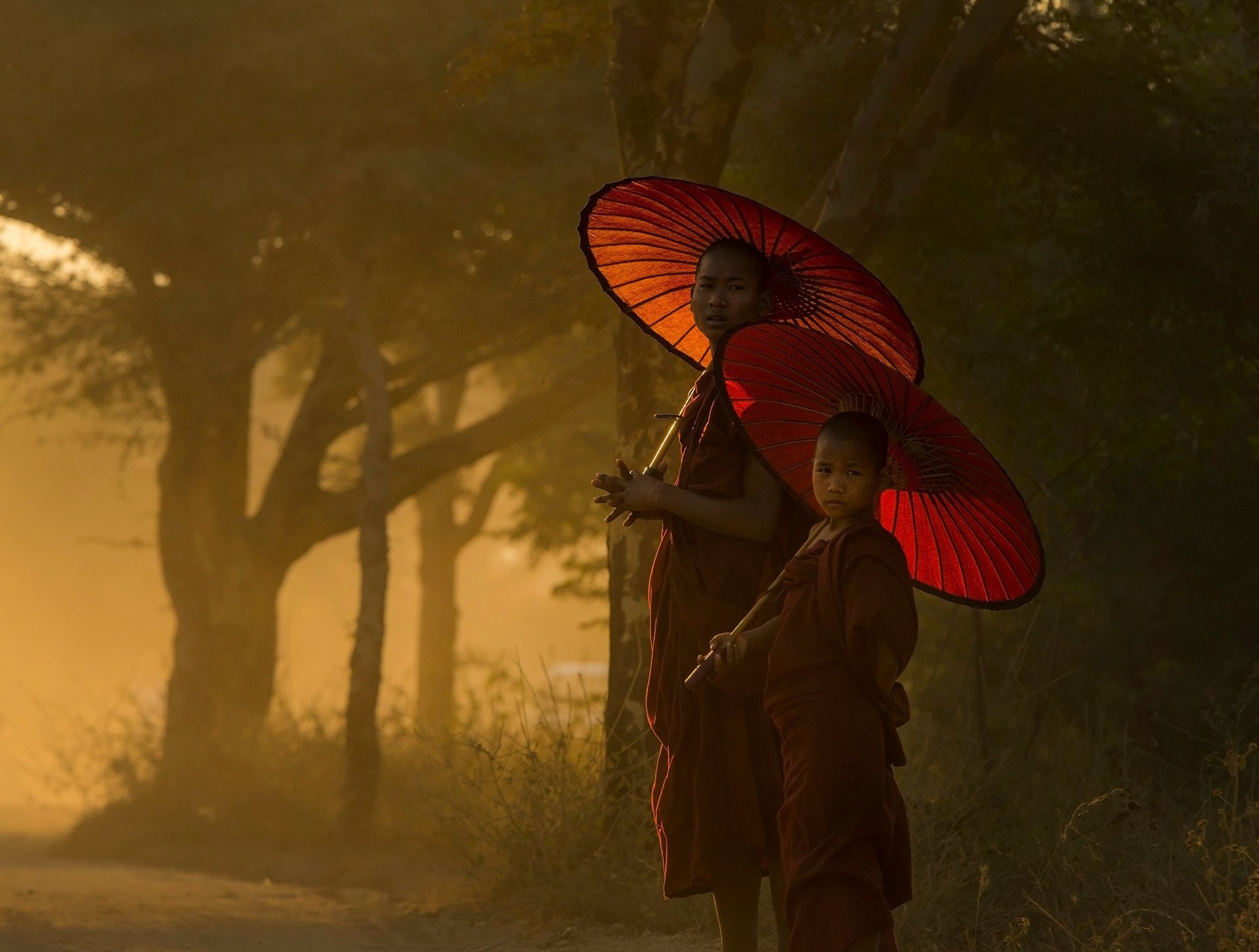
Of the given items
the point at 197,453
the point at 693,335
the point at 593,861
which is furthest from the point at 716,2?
the point at 197,453

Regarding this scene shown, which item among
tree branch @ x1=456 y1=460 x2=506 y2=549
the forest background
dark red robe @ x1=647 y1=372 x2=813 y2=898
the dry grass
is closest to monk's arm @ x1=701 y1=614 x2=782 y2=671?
dark red robe @ x1=647 y1=372 x2=813 y2=898

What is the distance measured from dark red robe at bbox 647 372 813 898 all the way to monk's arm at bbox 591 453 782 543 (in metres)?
0.05

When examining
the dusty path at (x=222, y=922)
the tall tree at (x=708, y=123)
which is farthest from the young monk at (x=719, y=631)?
the tall tree at (x=708, y=123)

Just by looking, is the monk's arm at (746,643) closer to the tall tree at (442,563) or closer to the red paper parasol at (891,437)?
the red paper parasol at (891,437)

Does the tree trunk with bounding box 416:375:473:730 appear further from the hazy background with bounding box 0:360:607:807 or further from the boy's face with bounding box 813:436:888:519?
the hazy background with bounding box 0:360:607:807

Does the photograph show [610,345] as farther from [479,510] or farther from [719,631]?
[719,631]

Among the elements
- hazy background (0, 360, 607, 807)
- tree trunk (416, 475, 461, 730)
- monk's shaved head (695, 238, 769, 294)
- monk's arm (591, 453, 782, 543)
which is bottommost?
monk's arm (591, 453, 782, 543)

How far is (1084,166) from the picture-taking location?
32.9ft

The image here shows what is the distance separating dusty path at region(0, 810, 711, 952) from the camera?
7043mm

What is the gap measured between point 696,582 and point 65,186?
35.5 feet

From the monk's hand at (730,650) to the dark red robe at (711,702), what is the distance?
0.34m

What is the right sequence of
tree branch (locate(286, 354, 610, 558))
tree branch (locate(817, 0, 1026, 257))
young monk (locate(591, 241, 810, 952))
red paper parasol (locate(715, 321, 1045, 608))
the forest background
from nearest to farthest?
red paper parasol (locate(715, 321, 1045, 608)) → young monk (locate(591, 241, 810, 952)) → the forest background → tree branch (locate(817, 0, 1026, 257)) → tree branch (locate(286, 354, 610, 558))

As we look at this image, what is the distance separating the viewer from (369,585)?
13008 millimetres

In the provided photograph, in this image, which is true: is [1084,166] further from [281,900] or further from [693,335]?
[281,900]
